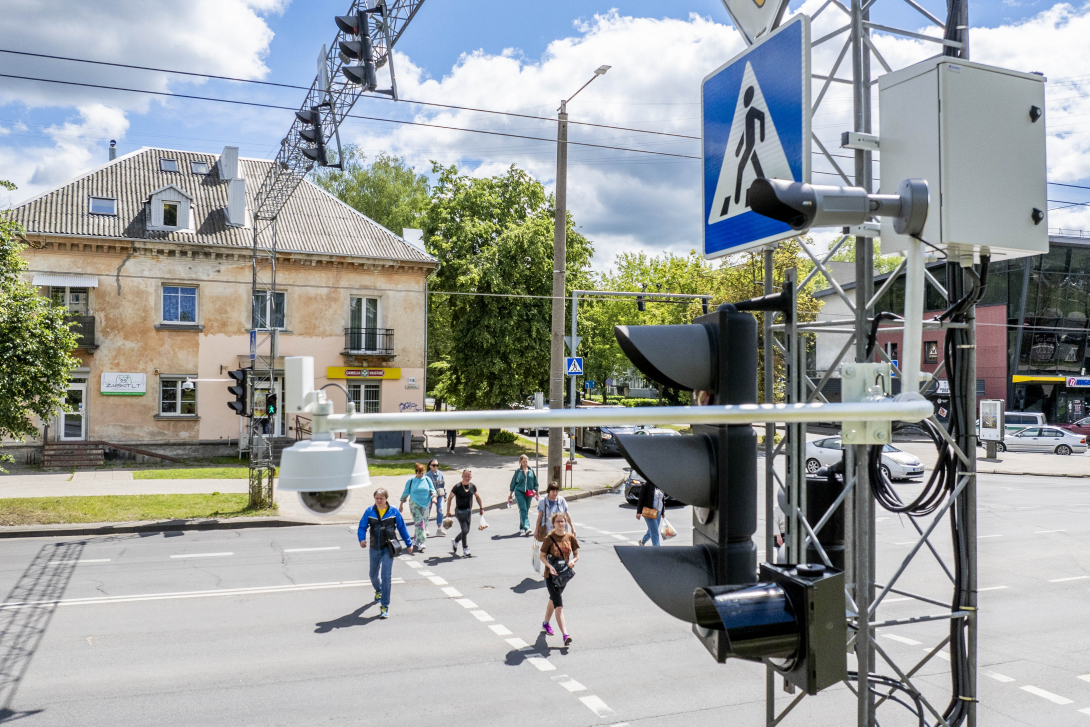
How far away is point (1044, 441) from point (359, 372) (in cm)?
3066

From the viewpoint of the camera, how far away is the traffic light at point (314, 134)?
1839cm

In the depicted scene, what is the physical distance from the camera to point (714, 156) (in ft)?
13.8

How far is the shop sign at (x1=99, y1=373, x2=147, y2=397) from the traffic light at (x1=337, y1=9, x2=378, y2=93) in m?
18.3

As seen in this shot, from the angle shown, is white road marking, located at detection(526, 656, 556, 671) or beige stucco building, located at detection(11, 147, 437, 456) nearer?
white road marking, located at detection(526, 656, 556, 671)

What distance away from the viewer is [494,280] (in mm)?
32531

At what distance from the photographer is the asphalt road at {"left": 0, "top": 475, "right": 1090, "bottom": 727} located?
750cm

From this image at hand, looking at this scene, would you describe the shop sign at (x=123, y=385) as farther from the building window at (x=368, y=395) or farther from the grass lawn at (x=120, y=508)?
the grass lawn at (x=120, y=508)

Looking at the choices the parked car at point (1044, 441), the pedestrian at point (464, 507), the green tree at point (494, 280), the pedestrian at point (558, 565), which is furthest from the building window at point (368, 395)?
the parked car at point (1044, 441)

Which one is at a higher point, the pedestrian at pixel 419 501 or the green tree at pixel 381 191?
the green tree at pixel 381 191

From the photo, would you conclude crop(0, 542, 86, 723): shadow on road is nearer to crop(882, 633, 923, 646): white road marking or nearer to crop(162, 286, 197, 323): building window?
crop(882, 633, 923, 646): white road marking

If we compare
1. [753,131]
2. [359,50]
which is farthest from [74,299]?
[753,131]

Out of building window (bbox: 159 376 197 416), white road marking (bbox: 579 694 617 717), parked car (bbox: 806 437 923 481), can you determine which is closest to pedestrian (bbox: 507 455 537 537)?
white road marking (bbox: 579 694 617 717)

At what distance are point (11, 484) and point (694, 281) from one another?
31.8 m

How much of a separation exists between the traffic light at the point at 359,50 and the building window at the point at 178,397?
18.0 m
